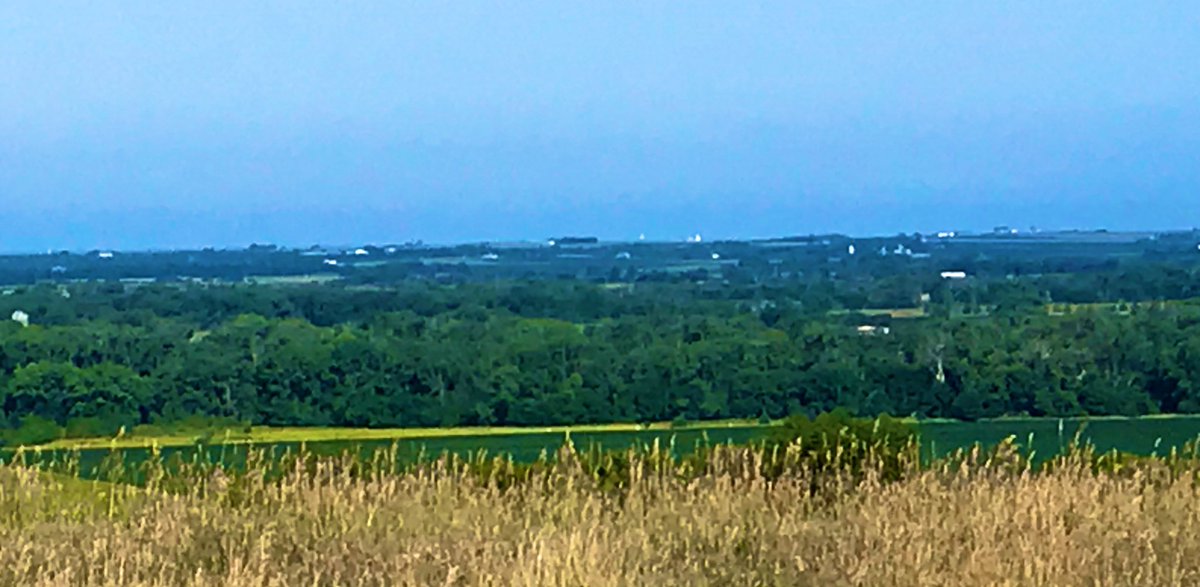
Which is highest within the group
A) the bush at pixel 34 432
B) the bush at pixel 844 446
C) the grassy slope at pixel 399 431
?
the bush at pixel 844 446

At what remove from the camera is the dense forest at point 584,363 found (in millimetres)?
25688

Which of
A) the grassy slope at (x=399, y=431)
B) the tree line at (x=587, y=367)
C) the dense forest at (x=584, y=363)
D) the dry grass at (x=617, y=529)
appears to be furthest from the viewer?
the dense forest at (x=584, y=363)

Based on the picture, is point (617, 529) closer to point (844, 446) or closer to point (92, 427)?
point (844, 446)

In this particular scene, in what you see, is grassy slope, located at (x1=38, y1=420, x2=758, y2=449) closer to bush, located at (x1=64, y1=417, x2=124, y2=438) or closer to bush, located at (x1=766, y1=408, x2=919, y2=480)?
bush, located at (x1=64, y1=417, x2=124, y2=438)

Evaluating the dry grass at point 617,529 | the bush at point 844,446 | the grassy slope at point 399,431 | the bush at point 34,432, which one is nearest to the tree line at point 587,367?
the bush at point 34,432


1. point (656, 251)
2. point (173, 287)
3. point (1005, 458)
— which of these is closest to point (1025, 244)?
point (656, 251)

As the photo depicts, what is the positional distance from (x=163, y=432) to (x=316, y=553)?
593 inches

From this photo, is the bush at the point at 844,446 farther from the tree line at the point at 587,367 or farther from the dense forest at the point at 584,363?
the tree line at the point at 587,367

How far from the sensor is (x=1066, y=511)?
22.1 feet

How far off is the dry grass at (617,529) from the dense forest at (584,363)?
13.1 m

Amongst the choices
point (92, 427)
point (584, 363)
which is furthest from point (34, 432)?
point (584, 363)

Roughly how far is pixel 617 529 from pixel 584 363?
26.2m

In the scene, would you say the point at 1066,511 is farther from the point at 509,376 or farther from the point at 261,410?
the point at 509,376

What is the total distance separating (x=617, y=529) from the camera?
6.90 m
